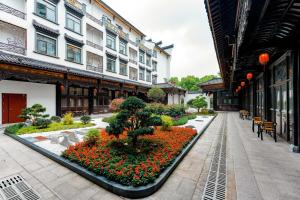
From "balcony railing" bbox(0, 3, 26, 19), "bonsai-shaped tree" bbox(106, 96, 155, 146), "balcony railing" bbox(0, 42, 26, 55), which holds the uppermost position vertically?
"balcony railing" bbox(0, 3, 26, 19)

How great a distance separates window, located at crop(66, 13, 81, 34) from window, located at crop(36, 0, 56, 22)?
1314 mm

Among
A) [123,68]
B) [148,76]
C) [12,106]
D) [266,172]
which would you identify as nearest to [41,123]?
[12,106]

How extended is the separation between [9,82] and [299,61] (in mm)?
16019

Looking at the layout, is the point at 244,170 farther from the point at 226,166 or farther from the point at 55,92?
the point at 55,92

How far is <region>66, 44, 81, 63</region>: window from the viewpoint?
1471 cm

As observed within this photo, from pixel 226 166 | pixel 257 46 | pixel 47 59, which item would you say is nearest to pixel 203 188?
pixel 226 166

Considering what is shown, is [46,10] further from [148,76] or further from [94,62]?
[148,76]

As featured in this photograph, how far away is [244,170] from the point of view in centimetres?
379

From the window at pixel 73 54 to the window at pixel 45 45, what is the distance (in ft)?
4.51

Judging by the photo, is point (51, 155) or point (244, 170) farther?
point (51, 155)

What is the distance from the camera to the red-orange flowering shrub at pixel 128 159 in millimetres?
3086

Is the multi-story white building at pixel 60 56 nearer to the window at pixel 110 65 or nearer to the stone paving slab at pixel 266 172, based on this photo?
the window at pixel 110 65

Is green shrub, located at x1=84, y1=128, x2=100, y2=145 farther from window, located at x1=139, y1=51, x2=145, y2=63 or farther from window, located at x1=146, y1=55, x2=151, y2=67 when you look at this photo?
window, located at x1=146, y1=55, x2=151, y2=67

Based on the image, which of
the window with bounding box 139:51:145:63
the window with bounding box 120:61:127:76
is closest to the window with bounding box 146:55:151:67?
the window with bounding box 139:51:145:63
